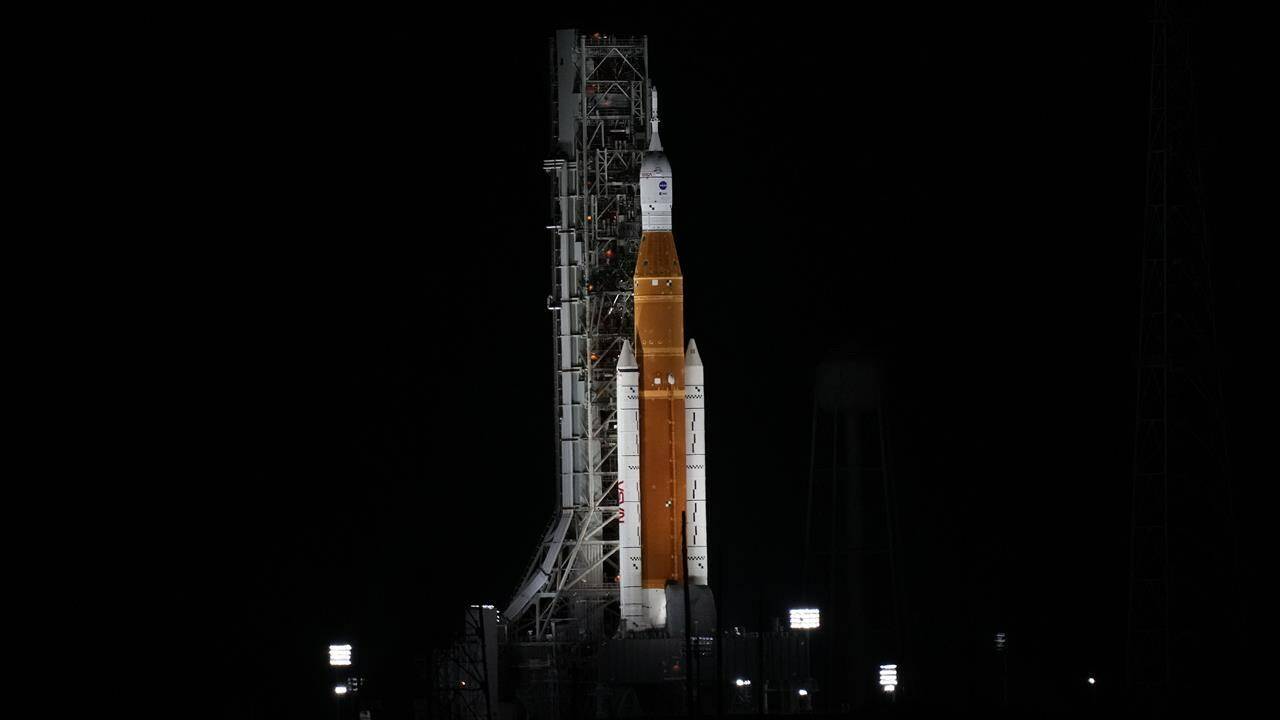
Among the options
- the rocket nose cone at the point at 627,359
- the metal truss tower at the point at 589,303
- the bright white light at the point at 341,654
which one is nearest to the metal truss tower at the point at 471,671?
the metal truss tower at the point at 589,303

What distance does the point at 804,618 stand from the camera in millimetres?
→ 59031

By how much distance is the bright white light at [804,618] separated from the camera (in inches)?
2319

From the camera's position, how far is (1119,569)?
7406 centimetres

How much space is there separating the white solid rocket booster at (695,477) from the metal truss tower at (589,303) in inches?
134

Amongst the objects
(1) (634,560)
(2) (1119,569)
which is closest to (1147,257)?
(1) (634,560)

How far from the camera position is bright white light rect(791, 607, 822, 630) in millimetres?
58906

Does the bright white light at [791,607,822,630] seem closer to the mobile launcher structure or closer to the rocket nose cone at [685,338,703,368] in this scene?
the mobile launcher structure

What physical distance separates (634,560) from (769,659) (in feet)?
14.0

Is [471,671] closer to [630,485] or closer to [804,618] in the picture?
[630,485]

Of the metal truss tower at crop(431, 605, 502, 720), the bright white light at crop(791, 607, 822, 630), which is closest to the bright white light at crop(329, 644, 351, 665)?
the metal truss tower at crop(431, 605, 502, 720)

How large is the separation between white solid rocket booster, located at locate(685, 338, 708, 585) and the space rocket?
0.02 m

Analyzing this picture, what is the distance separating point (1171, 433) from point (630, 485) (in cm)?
1644

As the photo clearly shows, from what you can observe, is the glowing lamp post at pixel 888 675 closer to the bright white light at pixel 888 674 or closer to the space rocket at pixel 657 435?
the bright white light at pixel 888 674

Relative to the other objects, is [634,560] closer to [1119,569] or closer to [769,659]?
[769,659]
